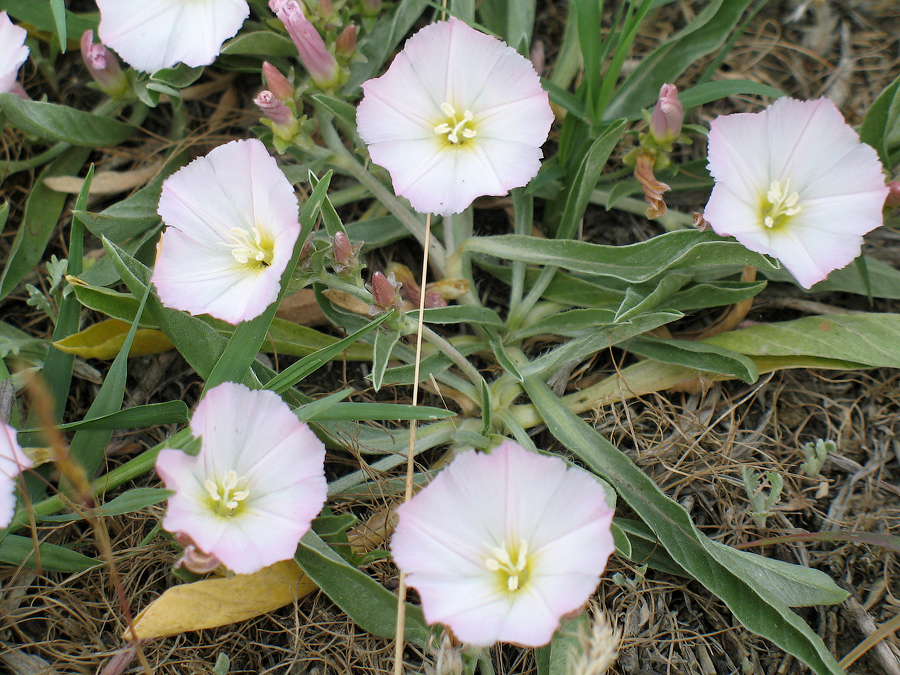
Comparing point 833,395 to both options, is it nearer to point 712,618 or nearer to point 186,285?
point 712,618

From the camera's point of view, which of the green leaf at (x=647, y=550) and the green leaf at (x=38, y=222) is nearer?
the green leaf at (x=647, y=550)

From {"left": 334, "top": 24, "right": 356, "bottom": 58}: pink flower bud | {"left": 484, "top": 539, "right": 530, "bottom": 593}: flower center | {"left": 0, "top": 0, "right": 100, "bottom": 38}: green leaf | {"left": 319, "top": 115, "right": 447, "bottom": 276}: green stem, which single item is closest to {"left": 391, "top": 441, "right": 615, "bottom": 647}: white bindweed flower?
{"left": 484, "top": 539, "right": 530, "bottom": 593}: flower center

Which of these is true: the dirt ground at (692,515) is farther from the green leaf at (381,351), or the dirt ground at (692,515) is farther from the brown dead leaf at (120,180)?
the green leaf at (381,351)

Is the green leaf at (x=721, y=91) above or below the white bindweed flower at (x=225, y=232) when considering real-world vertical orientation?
above

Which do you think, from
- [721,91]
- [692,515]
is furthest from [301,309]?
[721,91]

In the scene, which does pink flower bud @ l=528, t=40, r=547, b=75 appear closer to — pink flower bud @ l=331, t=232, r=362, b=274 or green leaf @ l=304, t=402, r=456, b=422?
pink flower bud @ l=331, t=232, r=362, b=274

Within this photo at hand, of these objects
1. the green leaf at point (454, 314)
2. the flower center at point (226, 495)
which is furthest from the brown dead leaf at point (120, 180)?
the flower center at point (226, 495)
